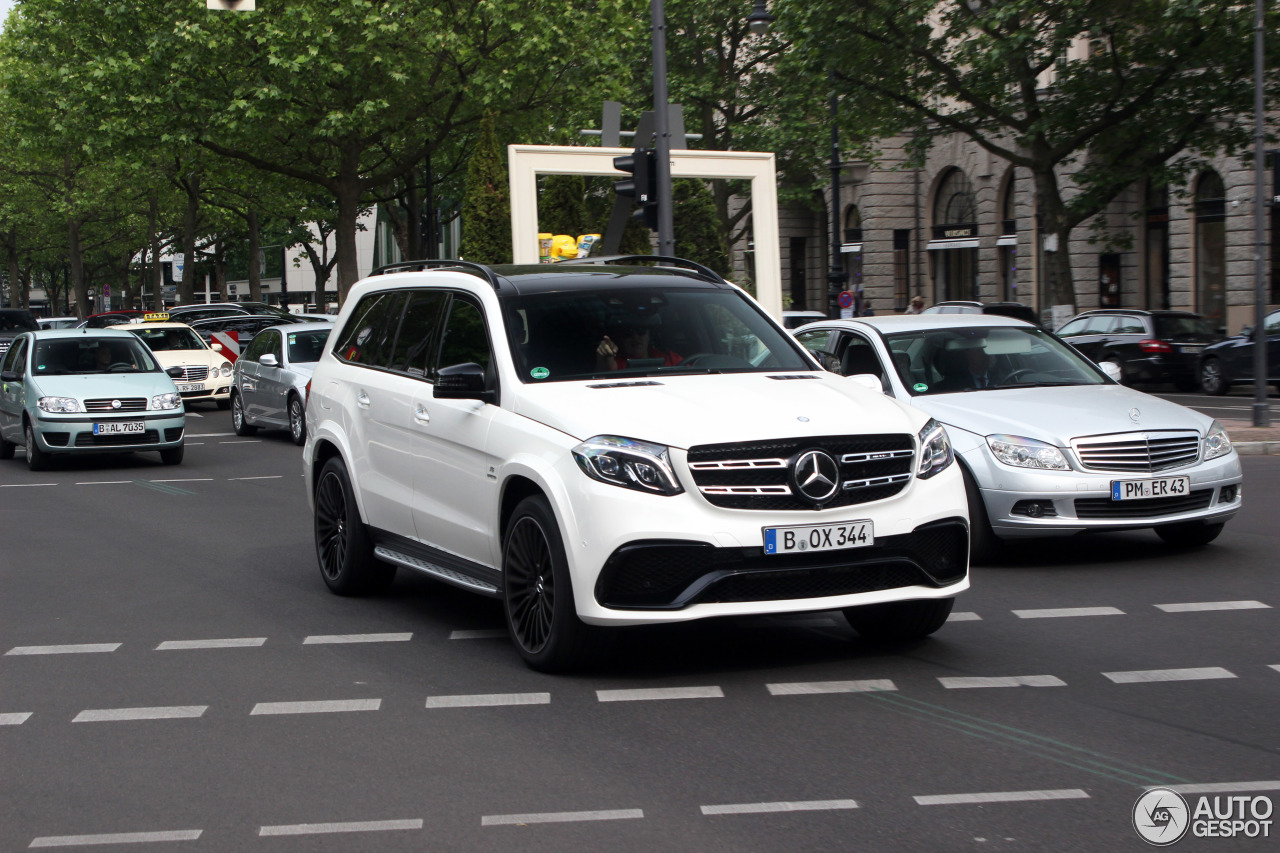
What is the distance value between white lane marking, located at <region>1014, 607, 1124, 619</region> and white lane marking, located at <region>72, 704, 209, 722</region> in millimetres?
3920

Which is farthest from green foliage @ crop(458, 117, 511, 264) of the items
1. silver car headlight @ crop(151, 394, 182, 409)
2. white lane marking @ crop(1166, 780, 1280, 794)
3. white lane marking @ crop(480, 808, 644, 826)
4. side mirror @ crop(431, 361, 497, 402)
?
white lane marking @ crop(1166, 780, 1280, 794)

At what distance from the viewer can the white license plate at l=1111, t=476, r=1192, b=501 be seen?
Result: 9.16 meters

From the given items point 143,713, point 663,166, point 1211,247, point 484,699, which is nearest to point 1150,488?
point 484,699

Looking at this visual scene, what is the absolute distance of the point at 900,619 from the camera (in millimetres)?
7145

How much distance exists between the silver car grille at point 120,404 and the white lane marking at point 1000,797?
49.3 ft

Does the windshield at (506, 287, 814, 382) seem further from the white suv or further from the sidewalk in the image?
the sidewalk

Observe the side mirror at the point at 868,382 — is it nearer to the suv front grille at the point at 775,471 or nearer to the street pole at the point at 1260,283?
the suv front grille at the point at 775,471

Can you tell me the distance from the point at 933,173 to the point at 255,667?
4274cm

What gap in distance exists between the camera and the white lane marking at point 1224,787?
4.81 metres

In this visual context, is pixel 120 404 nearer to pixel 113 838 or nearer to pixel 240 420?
pixel 240 420

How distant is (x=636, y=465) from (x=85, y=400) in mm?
13453

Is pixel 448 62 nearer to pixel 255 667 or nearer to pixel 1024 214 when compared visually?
pixel 1024 214

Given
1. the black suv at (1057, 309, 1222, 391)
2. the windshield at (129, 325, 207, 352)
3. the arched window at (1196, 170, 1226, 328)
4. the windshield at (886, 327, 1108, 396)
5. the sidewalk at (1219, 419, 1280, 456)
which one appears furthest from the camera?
the arched window at (1196, 170, 1226, 328)

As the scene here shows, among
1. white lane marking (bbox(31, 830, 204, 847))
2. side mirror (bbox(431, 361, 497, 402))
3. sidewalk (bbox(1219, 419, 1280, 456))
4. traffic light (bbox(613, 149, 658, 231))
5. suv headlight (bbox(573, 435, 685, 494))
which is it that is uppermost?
traffic light (bbox(613, 149, 658, 231))
